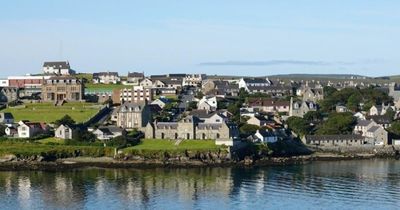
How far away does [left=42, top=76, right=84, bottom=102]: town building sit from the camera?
199 ft

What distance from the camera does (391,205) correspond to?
28.5 m

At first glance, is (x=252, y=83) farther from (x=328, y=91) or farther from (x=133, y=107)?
(x=133, y=107)

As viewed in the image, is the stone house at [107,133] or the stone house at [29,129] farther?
the stone house at [29,129]

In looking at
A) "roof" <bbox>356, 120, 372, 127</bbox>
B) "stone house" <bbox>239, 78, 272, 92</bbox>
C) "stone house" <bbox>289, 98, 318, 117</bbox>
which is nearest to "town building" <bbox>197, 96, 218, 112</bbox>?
"stone house" <bbox>289, 98, 318, 117</bbox>

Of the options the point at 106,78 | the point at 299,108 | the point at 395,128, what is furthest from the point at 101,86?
the point at 395,128

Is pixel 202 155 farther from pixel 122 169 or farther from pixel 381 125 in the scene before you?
pixel 381 125

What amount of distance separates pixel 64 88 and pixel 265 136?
21887 mm

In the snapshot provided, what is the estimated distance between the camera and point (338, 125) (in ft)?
163

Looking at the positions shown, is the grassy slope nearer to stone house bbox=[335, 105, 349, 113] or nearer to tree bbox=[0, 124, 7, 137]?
tree bbox=[0, 124, 7, 137]

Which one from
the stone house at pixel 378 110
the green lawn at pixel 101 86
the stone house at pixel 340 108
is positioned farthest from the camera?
the green lawn at pixel 101 86

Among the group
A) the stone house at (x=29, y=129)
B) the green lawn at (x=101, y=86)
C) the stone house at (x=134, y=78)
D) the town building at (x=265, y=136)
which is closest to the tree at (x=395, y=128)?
the town building at (x=265, y=136)

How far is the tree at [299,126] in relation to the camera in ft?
161

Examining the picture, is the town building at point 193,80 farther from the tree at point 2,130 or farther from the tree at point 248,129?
the tree at point 2,130

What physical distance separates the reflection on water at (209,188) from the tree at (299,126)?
8.07 metres
